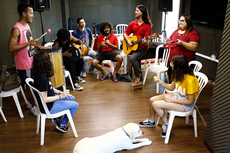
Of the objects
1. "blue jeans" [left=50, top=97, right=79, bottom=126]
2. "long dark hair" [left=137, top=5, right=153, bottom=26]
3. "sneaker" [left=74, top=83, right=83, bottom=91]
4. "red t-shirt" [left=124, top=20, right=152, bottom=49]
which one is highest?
"long dark hair" [left=137, top=5, right=153, bottom=26]

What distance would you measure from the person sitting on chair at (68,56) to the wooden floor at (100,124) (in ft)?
1.29

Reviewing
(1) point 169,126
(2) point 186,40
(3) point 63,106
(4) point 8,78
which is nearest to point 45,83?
(3) point 63,106

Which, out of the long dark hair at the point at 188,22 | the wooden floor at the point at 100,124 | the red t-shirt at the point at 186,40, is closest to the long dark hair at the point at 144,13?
the red t-shirt at the point at 186,40

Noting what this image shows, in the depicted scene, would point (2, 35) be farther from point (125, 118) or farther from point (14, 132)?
point (125, 118)

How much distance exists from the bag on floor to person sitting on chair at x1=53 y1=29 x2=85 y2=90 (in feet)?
3.20

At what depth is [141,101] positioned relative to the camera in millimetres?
3590

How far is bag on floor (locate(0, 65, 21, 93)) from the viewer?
2.96 meters

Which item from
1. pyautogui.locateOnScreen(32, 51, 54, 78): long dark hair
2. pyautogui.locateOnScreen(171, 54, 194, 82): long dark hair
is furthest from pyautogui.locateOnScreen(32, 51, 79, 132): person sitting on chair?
pyautogui.locateOnScreen(171, 54, 194, 82): long dark hair

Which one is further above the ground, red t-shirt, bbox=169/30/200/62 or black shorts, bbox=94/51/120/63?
red t-shirt, bbox=169/30/200/62

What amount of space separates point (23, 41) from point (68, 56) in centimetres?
100

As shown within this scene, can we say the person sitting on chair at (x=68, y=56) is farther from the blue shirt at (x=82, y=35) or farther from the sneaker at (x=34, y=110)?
the sneaker at (x=34, y=110)

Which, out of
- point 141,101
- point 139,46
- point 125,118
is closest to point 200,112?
point 141,101

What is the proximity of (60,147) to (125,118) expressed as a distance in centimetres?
102

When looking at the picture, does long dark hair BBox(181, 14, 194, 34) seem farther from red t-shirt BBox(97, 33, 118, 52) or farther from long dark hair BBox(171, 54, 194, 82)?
red t-shirt BBox(97, 33, 118, 52)
